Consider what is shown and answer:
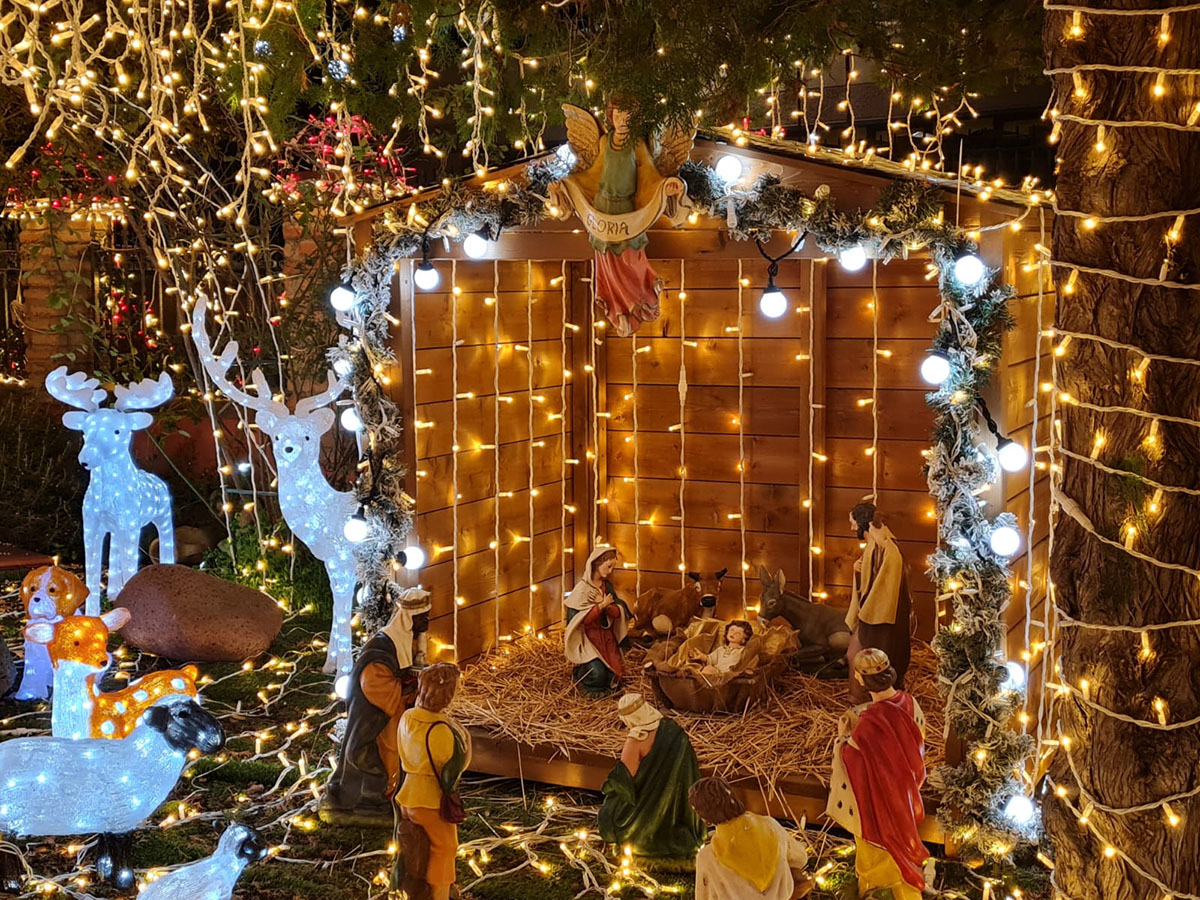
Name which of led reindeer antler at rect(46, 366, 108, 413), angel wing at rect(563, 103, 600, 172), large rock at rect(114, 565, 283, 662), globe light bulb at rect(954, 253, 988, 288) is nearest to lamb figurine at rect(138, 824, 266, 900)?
angel wing at rect(563, 103, 600, 172)

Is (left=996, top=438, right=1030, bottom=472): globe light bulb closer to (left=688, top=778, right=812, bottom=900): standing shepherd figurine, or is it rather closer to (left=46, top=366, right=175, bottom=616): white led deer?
(left=688, top=778, right=812, bottom=900): standing shepherd figurine

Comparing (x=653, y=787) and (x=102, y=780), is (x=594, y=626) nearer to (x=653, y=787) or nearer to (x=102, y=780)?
(x=653, y=787)

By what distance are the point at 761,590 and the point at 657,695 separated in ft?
3.67

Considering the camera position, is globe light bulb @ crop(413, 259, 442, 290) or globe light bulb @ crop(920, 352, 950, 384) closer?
globe light bulb @ crop(920, 352, 950, 384)

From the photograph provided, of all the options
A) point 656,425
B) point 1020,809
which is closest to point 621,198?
point 656,425

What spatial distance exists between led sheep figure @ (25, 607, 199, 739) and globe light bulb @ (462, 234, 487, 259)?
2.09m

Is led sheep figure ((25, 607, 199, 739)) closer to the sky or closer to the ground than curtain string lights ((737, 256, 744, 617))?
closer to the ground

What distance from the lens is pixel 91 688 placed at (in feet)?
16.7

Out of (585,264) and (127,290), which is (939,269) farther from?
(127,290)

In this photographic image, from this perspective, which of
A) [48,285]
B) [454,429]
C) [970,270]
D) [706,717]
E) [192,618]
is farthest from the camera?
[48,285]

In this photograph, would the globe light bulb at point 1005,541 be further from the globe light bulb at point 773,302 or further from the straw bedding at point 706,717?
the globe light bulb at point 773,302

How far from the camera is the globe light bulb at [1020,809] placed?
4.62 m

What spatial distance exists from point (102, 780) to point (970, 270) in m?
3.53

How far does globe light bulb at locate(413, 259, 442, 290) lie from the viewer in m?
5.72
